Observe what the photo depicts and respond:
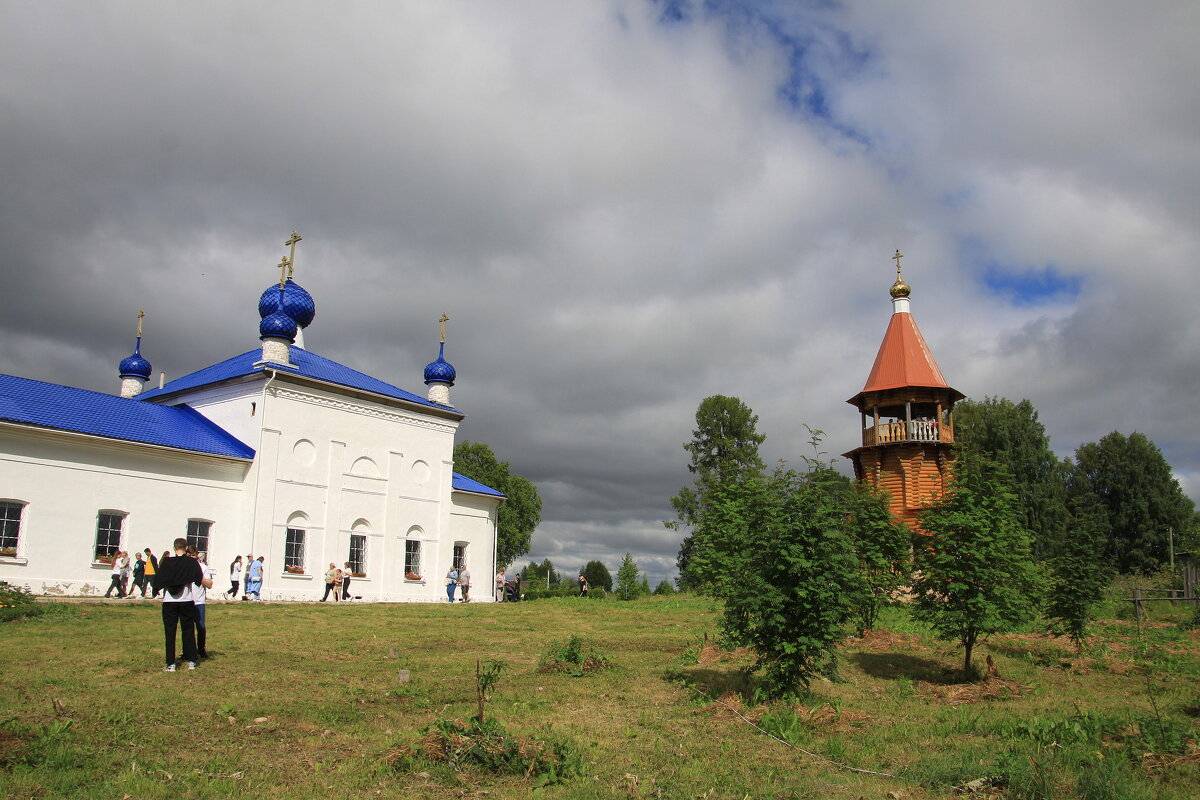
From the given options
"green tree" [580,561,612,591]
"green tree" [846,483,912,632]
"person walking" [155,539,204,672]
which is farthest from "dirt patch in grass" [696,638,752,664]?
"green tree" [580,561,612,591]

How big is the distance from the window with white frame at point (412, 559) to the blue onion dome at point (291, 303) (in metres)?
9.54

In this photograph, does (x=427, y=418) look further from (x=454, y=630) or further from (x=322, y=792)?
(x=322, y=792)

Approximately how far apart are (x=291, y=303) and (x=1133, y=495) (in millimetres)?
50886

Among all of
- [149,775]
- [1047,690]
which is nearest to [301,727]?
[149,775]

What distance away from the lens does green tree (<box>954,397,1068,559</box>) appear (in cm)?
4578

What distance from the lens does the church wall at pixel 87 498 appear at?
2147cm

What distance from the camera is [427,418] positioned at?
3195cm

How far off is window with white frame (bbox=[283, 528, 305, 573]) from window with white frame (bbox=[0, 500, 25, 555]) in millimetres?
7241

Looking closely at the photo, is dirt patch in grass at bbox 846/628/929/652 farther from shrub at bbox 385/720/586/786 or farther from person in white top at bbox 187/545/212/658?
person in white top at bbox 187/545/212/658

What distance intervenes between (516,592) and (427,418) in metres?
10.7

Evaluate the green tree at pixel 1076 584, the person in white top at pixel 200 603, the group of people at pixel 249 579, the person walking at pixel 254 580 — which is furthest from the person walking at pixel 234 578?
the green tree at pixel 1076 584

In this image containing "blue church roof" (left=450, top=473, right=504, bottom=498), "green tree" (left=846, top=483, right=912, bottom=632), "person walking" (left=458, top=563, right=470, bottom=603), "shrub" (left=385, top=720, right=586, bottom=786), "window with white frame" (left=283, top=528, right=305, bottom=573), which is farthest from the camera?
"blue church roof" (left=450, top=473, right=504, bottom=498)

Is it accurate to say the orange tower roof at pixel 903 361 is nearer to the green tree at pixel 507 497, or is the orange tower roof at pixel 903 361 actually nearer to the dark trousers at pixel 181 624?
A: the dark trousers at pixel 181 624

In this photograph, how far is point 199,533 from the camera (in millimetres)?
25141
